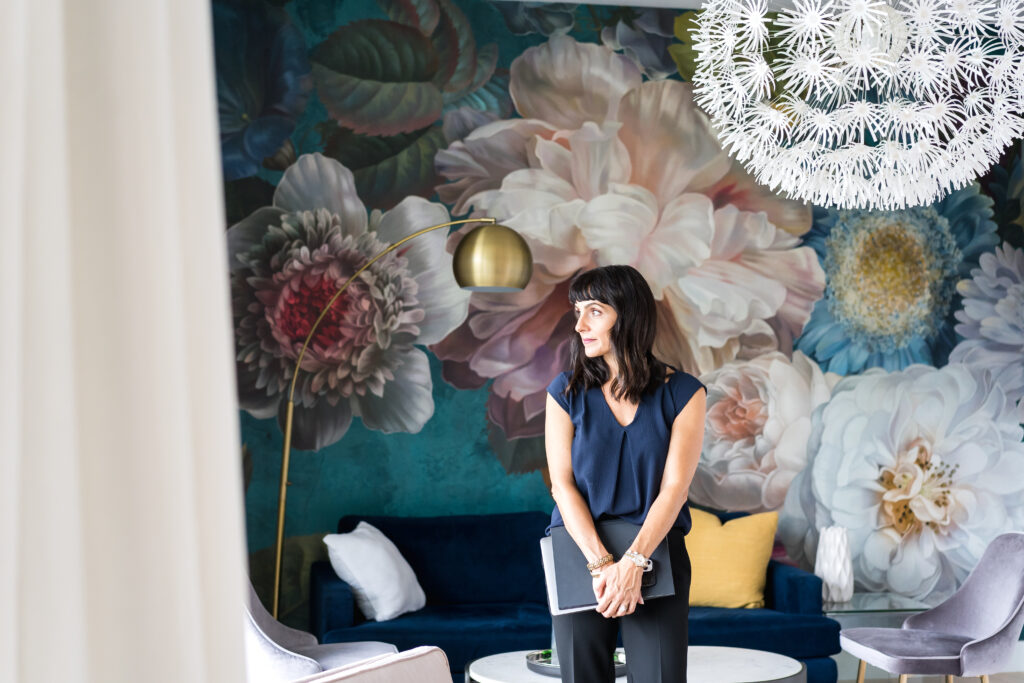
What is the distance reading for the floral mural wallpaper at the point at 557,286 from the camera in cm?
486

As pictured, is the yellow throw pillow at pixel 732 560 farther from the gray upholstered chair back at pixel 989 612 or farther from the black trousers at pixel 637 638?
the black trousers at pixel 637 638

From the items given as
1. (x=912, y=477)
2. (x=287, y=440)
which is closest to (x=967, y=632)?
(x=912, y=477)

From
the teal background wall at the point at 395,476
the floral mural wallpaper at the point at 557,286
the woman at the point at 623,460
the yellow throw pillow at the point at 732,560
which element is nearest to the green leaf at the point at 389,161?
the floral mural wallpaper at the point at 557,286

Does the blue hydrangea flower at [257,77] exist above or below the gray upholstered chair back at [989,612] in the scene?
above

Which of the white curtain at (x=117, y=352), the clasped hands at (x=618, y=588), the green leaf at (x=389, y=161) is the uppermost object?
the green leaf at (x=389, y=161)

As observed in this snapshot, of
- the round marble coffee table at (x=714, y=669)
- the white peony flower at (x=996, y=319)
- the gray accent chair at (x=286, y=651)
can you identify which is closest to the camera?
the round marble coffee table at (x=714, y=669)

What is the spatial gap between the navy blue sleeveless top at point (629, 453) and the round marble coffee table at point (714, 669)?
96 centimetres

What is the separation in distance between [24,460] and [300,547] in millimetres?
4527

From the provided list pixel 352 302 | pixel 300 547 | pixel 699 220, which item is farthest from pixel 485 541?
pixel 699 220

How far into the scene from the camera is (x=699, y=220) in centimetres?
520

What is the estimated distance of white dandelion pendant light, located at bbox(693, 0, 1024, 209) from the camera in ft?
8.38

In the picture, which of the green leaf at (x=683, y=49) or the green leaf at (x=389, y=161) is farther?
the green leaf at (x=683, y=49)

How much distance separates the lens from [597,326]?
2.30m

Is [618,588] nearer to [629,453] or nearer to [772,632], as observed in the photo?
[629,453]
